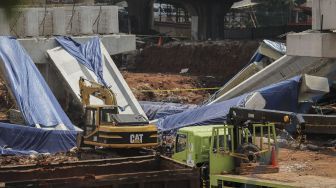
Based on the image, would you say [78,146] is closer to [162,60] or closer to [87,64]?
[87,64]

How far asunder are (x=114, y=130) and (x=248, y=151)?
6.73m

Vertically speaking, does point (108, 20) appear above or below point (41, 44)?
above

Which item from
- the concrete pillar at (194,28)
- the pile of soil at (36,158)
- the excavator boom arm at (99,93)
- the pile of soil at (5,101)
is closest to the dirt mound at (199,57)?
the concrete pillar at (194,28)

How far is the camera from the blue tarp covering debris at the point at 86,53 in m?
31.8

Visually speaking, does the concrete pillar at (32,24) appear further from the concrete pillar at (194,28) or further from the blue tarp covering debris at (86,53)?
the concrete pillar at (194,28)

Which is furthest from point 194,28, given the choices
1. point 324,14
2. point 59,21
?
point 324,14

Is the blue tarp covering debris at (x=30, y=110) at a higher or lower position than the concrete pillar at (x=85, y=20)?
lower

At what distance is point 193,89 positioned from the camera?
42.4 metres

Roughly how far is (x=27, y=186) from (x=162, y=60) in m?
45.5

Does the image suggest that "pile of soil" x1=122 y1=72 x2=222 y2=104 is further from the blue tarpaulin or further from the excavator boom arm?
the excavator boom arm

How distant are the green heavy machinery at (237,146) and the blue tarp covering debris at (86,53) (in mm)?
15003

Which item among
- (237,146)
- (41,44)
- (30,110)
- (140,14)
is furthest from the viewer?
(140,14)

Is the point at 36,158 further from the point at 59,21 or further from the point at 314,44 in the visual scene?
the point at 314,44

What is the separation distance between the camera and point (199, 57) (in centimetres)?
5559
